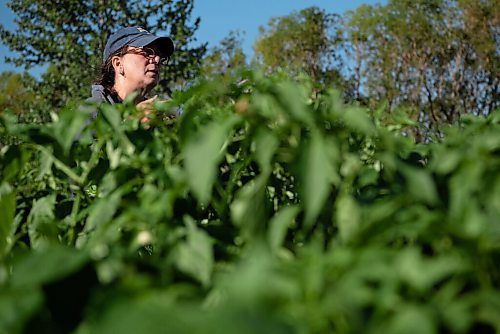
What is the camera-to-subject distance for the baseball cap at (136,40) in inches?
124

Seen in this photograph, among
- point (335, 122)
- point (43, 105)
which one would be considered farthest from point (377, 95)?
point (335, 122)

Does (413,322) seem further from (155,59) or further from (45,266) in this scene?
(155,59)

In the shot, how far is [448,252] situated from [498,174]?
0.11 m

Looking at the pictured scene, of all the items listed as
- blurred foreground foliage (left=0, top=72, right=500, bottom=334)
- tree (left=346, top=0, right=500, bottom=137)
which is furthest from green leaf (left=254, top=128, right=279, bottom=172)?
tree (left=346, top=0, right=500, bottom=137)

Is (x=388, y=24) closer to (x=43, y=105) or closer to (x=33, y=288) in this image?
(x=43, y=105)

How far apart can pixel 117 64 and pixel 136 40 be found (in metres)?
0.21

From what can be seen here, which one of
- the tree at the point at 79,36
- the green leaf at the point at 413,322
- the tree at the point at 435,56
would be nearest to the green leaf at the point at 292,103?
the green leaf at the point at 413,322

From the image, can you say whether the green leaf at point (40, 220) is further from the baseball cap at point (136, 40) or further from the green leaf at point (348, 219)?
the baseball cap at point (136, 40)

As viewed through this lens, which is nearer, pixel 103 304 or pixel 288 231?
pixel 103 304

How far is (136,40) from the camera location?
319cm

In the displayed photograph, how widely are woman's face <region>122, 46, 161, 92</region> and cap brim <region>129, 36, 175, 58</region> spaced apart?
3 cm

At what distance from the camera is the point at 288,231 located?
990 millimetres

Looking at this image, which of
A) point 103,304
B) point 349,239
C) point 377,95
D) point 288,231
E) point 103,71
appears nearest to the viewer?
point 103,304

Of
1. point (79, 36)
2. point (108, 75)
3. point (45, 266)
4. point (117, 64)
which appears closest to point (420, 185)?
point (45, 266)
